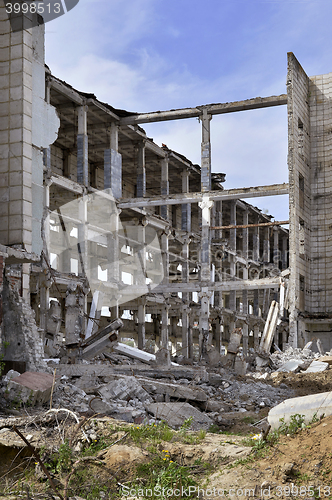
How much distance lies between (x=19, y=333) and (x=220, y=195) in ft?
58.7

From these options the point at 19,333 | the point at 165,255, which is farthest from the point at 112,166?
the point at 19,333

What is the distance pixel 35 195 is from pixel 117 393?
18.6 feet

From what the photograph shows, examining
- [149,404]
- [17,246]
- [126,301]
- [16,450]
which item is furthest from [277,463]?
[126,301]

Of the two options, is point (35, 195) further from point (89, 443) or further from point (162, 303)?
point (162, 303)

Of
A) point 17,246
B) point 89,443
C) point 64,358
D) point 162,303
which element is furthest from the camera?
point 162,303

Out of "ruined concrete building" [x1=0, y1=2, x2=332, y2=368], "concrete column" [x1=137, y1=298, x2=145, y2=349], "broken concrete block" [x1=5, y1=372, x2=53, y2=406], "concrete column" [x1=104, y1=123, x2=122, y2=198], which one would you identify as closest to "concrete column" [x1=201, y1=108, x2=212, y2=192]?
"ruined concrete building" [x1=0, y1=2, x2=332, y2=368]

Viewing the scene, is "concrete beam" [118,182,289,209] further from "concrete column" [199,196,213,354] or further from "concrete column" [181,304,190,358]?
"concrete column" [181,304,190,358]

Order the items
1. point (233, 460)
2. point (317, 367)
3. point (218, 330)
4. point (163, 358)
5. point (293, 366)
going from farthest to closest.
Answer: point (218, 330) < point (293, 366) < point (317, 367) < point (163, 358) < point (233, 460)

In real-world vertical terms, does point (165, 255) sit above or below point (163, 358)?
above

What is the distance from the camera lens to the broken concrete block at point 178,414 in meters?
10.3

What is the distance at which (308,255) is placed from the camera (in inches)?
1198

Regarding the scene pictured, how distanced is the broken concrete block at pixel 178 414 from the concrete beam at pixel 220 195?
1832cm

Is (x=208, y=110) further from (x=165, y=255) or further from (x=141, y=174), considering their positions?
(x=165, y=255)

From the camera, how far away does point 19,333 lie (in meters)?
12.1
